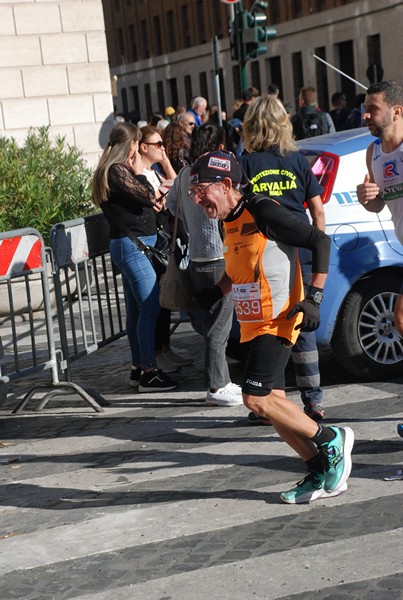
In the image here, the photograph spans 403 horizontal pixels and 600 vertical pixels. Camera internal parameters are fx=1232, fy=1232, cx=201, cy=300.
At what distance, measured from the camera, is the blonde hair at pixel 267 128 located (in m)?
7.38

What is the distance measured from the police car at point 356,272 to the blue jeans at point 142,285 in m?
1.31

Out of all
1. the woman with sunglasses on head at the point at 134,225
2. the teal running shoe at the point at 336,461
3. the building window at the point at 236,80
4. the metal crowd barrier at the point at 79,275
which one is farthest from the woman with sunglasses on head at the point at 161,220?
the building window at the point at 236,80

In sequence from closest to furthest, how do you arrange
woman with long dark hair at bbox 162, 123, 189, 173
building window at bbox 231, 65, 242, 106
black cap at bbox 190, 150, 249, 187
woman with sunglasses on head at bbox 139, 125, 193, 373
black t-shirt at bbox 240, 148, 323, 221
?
1. black cap at bbox 190, 150, 249, 187
2. black t-shirt at bbox 240, 148, 323, 221
3. woman with sunglasses on head at bbox 139, 125, 193, 373
4. woman with long dark hair at bbox 162, 123, 189, 173
5. building window at bbox 231, 65, 242, 106

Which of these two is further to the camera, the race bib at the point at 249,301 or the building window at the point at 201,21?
the building window at the point at 201,21

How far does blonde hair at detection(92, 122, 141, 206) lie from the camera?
8.55 meters

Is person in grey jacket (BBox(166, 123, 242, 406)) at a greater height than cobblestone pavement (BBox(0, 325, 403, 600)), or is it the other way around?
person in grey jacket (BBox(166, 123, 242, 406))

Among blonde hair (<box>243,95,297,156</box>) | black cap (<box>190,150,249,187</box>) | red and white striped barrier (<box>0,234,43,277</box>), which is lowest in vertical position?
red and white striped barrier (<box>0,234,43,277</box>)

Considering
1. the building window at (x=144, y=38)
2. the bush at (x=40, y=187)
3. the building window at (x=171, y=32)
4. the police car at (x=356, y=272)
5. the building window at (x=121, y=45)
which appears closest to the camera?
the police car at (x=356, y=272)

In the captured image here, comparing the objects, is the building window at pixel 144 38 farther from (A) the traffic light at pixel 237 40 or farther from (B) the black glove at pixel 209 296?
(B) the black glove at pixel 209 296

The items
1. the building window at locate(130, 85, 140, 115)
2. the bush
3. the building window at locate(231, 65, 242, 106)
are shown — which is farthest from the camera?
the building window at locate(130, 85, 140, 115)

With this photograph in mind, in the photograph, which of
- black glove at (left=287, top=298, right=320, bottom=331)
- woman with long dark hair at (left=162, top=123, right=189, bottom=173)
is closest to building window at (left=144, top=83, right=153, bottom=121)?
woman with long dark hair at (left=162, top=123, right=189, bottom=173)

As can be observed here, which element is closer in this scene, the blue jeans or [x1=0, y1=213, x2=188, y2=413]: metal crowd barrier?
[x1=0, y1=213, x2=188, y2=413]: metal crowd barrier

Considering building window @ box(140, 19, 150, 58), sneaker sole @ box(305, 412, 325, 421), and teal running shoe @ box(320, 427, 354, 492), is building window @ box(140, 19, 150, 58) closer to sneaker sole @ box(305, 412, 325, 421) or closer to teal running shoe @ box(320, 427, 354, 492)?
sneaker sole @ box(305, 412, 325, 421)

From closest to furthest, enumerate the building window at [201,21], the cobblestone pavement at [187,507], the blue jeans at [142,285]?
the cobblestone pavement at [187,507] → the blue jeans at [142,285] → the building window at [201,21]
